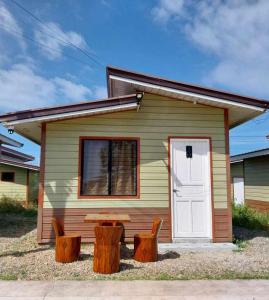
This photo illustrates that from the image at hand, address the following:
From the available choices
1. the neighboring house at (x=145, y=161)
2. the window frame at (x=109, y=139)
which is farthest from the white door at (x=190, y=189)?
the window frame at (x=109, y=139)

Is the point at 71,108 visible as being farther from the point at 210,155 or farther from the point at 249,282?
the point at 249,282

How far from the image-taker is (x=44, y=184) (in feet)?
23.5

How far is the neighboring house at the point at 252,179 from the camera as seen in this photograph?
13.3 metres

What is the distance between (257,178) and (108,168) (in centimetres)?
912

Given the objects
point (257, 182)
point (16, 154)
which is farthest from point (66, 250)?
point (16, 154)

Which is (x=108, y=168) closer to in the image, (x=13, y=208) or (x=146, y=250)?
(x=146, y=250)

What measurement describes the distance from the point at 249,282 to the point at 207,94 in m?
3.97

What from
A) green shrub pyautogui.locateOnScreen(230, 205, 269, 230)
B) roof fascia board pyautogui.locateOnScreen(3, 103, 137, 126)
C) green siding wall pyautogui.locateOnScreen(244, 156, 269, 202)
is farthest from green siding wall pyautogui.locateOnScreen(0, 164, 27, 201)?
green siding wall pyautogui.locateOnScreen(244, 156, 269, 202)

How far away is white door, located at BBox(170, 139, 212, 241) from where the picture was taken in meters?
7.29

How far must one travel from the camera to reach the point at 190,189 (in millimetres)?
7363

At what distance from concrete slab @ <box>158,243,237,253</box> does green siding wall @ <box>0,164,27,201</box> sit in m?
12.3

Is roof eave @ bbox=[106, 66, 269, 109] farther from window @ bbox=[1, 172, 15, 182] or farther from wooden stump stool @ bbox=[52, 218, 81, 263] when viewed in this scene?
window @ bbox=[1, 172, 15, 182]

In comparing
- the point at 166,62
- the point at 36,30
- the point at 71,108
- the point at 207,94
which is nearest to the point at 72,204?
the point at 71,108

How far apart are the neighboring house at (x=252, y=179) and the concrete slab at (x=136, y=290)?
29.9 feet
